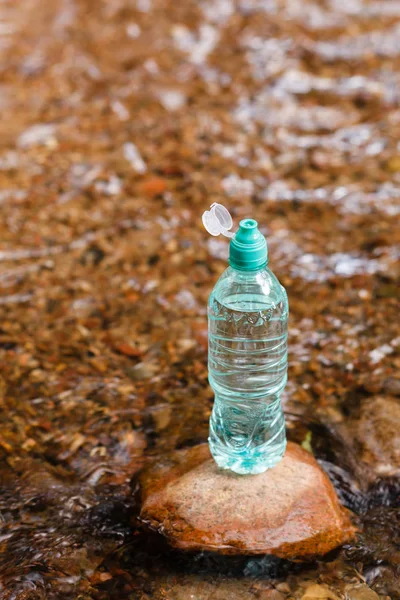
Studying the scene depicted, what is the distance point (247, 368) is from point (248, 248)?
2.38ft

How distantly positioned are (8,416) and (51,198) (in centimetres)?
218

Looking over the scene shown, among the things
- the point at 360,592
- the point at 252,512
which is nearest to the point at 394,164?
the point at 252,512

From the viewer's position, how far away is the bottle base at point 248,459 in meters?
3.01

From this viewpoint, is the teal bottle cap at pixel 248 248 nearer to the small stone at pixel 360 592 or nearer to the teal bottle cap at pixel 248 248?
the teal bottle cap at pixel 248 248

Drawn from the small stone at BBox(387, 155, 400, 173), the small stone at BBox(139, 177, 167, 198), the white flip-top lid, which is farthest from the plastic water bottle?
the small stone at BBox(387, 155, 400, 173)

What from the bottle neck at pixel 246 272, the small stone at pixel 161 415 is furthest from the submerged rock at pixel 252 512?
the bottle neck at pixel 246 272

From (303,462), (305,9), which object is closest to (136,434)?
(303,462)

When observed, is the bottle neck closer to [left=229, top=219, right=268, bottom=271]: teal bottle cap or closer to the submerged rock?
[left=229, top=219, right=268, bottom=271]: teal bottle cap

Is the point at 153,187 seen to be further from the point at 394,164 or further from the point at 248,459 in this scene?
the point at 248,459

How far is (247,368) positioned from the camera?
315cm

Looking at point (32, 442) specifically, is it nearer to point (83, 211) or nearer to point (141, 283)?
point (141, 283)

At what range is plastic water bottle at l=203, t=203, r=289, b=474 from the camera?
3018 millimetres

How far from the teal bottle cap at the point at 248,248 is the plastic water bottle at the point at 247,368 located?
0.94 ft

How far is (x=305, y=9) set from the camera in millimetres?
7855
